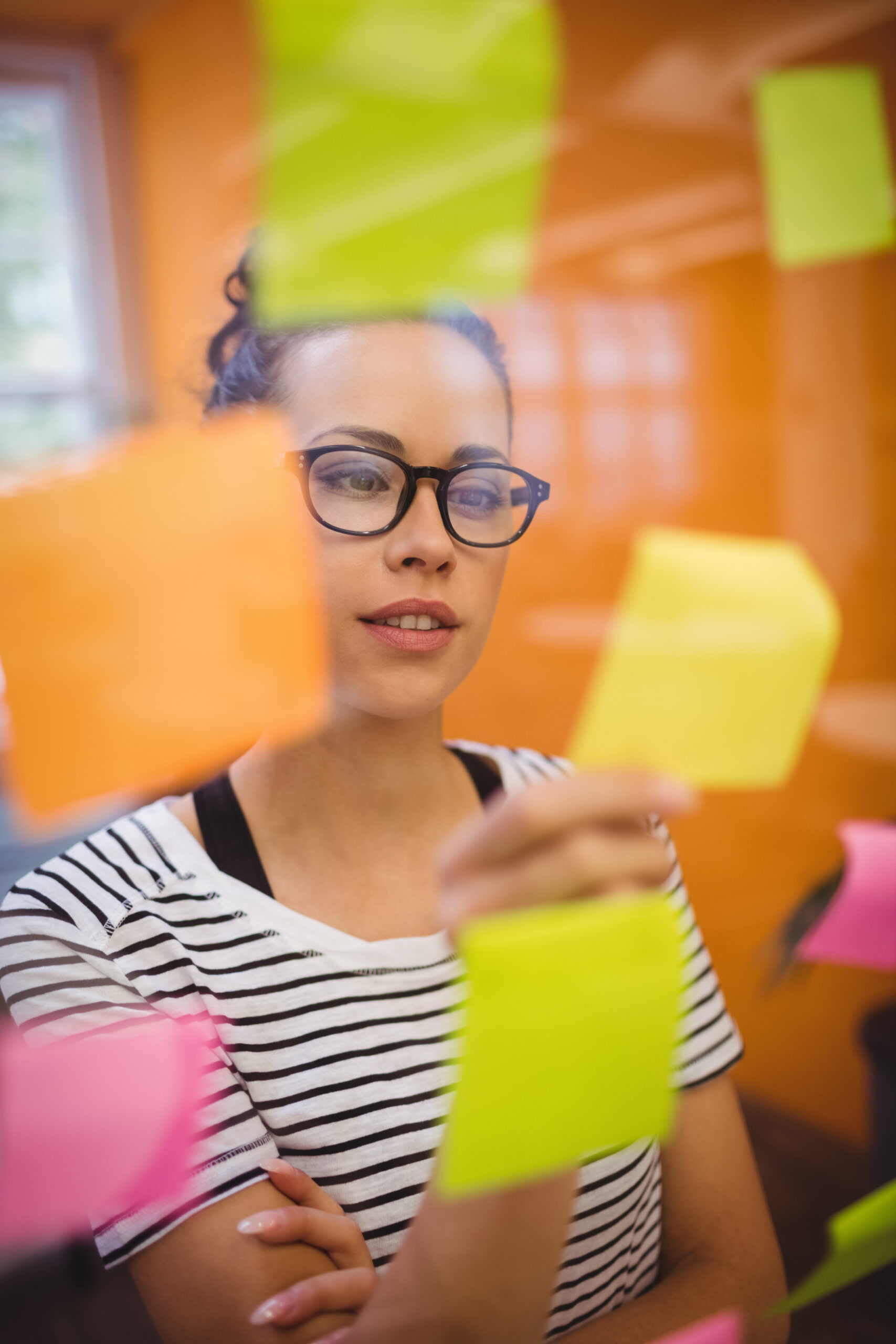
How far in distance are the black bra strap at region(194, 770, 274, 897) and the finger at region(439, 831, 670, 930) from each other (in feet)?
0.69

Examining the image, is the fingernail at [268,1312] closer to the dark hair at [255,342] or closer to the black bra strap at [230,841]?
the black bra strap at [230,841]

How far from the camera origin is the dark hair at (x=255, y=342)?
12.2 inches

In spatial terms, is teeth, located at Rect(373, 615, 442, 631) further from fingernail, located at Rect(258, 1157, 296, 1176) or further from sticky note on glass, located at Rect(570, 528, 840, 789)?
fingernail, located at Rect(258, 1157, 296, 1176)

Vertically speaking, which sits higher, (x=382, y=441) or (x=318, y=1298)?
(x=382, y=441)

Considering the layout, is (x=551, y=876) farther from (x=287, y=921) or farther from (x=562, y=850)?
(x=287, y=921)

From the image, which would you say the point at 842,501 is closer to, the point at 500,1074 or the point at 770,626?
the point at 770,626

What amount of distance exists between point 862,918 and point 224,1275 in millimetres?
310

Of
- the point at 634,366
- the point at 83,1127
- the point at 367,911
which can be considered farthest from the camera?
the point at 634,366

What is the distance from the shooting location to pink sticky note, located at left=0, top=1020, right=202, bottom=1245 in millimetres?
226

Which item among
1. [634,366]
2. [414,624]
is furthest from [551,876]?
[634,366]

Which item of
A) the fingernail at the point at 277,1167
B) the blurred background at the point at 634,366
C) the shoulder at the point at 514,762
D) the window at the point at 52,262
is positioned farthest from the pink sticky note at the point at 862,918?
the window at the point at 52,262

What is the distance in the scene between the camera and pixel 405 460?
29cm

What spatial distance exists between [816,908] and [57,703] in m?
0.35

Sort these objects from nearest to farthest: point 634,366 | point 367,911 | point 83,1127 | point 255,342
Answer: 1. point 83,1127
2. point 255,342
3. point 367,911
4. point 634,366
